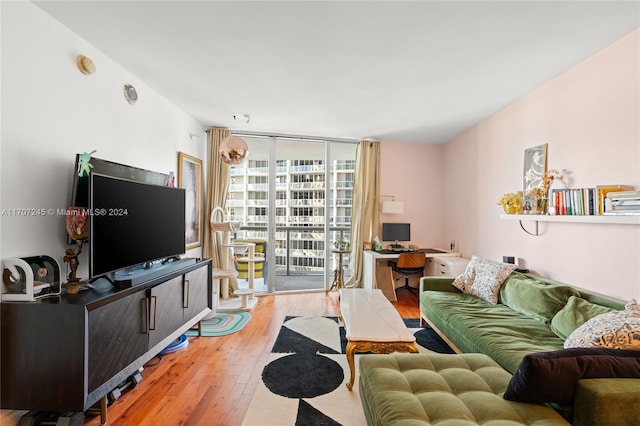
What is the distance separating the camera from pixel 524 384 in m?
1.36

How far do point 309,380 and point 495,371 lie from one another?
4.32 ft

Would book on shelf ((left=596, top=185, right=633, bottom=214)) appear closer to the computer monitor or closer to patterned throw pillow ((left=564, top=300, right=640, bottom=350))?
patterned throw pillow ((left=564, top=300, right=640, bottom=350))

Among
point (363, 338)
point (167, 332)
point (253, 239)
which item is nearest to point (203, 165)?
point (253, 239)

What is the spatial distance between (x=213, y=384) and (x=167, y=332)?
23.4 inches

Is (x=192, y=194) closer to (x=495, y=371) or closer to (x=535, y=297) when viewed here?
(x=495, y=371)

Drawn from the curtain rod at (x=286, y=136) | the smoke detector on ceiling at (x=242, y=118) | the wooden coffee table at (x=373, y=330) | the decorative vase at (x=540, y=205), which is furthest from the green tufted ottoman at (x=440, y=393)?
the curtain rod at (x=286, y=136)

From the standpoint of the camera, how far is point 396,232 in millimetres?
5062

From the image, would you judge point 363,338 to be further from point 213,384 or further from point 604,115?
point 604,115

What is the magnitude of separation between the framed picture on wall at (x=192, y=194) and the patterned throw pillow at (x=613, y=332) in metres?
3.83

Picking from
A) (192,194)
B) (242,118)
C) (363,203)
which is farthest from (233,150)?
(363,203)

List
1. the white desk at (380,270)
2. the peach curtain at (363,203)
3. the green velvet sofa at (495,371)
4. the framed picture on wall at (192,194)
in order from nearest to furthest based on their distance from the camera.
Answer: the green velvet sofa at (495,371) < the framed picture on wall at (192,194) < the white desk at (380,270) < the peach curtain at (363,203)

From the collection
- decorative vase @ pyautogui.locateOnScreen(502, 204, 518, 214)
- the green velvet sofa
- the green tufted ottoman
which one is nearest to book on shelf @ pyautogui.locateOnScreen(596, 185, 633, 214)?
the green velvet sofa

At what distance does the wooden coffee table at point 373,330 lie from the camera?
213cm

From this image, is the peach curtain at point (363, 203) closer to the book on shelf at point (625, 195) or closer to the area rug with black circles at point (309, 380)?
the area rug with black circles at point (309, 380)
